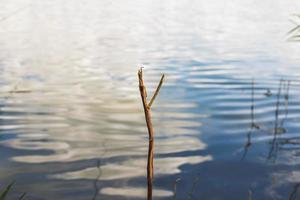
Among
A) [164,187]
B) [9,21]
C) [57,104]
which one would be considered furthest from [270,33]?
[164,187]

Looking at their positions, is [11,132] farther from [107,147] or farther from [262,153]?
[262,153]

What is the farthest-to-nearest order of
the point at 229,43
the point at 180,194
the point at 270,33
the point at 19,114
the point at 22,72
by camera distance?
the point at 270,33
the point at 229,43
the point at 22,72
the point at 19,114
the point at 180,194

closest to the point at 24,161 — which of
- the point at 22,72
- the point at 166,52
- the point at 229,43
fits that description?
the point at 22,72

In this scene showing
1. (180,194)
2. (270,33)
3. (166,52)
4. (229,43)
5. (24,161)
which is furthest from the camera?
(270,33)

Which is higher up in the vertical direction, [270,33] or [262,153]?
[270,33]

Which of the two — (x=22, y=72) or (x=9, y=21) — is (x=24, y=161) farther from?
(x=9, y=21)

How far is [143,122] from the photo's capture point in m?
6.68

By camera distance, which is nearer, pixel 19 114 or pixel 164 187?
pixel 164 187

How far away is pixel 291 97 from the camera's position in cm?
838

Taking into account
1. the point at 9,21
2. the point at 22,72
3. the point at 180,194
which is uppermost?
the point at 9,21

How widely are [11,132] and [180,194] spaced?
2.74 meters

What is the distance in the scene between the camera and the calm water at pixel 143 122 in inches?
174

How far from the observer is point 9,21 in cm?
2211

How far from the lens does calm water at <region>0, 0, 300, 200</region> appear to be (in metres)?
4.43
